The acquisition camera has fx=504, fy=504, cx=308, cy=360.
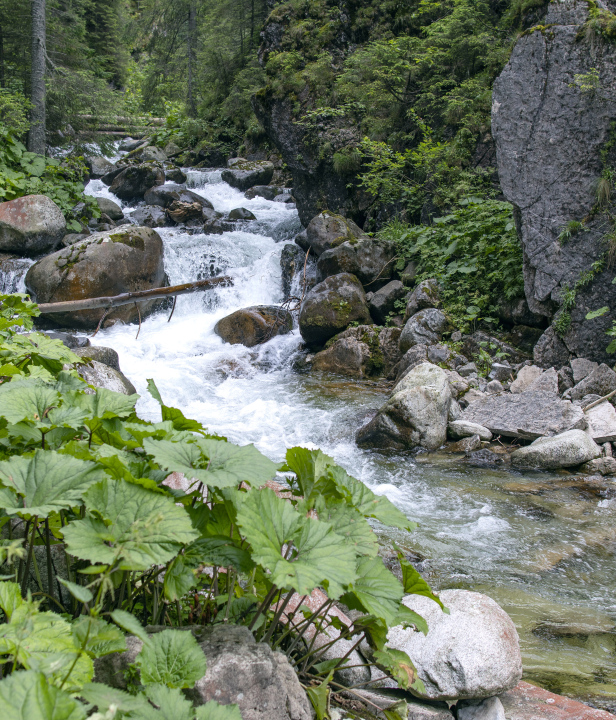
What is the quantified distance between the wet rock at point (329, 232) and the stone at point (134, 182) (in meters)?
7.88

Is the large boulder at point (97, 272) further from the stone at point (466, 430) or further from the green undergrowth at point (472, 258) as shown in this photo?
the stone at point (466, 430)

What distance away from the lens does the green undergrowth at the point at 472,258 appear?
885 cm

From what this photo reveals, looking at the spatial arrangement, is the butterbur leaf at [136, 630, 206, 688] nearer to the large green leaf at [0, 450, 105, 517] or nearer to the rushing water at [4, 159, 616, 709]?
the large green leaf at [0, 450, 105, 517]

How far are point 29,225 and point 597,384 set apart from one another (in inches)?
465

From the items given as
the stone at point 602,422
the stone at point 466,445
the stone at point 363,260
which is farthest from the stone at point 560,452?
the stone at point 363,260

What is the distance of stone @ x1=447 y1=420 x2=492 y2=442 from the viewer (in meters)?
6.59

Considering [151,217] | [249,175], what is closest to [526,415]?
[151,217]

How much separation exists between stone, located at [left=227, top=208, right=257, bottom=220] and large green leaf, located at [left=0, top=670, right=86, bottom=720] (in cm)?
1533

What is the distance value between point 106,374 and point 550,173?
23.2 feet

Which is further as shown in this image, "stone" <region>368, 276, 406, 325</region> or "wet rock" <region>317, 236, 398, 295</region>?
"wet rock" <region>317, 236, 398, 295</region>

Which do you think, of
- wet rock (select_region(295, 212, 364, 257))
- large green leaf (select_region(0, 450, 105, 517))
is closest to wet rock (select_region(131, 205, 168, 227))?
wet rock (select_region(295, 212, 364, 257))

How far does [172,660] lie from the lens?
3.79 feet

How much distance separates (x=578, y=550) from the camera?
4.30 m

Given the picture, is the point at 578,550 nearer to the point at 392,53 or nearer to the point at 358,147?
the point at 358,147
